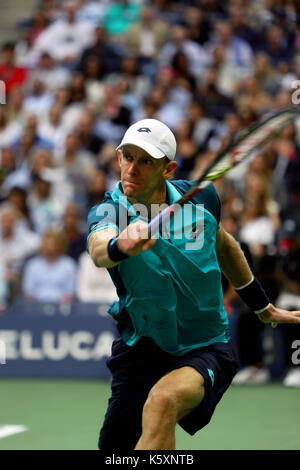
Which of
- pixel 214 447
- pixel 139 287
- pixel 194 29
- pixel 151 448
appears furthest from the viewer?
pixel 194 29

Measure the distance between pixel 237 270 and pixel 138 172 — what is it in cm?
91

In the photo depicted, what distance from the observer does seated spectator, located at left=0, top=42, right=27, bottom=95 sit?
47.1 ft

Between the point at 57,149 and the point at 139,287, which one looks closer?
the point at 139,287

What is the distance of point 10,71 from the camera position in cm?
1455

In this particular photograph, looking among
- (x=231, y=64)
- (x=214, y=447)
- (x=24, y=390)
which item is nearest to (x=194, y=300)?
(x=214, y=447)

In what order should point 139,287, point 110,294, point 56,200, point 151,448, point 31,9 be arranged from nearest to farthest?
point 151,448 → point 139,287 → point 110,294 → point 56,200 → point 31,9

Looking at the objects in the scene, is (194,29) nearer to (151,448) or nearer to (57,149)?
(57,149)

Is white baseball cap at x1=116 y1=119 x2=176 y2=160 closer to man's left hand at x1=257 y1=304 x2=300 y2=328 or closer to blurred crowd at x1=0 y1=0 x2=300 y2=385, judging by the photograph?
man's left hand at x1=257 y1=304 x2=300 y2=328

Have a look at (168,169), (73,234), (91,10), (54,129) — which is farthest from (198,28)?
(168,169)

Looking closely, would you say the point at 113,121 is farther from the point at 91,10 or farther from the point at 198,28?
the point at 91,10

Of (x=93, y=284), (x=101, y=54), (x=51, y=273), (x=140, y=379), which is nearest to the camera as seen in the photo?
(x=140, y=379)

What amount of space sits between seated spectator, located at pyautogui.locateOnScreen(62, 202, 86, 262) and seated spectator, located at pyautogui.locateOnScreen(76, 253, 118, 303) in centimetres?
28

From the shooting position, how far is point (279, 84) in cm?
1230

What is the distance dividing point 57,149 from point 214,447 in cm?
691
